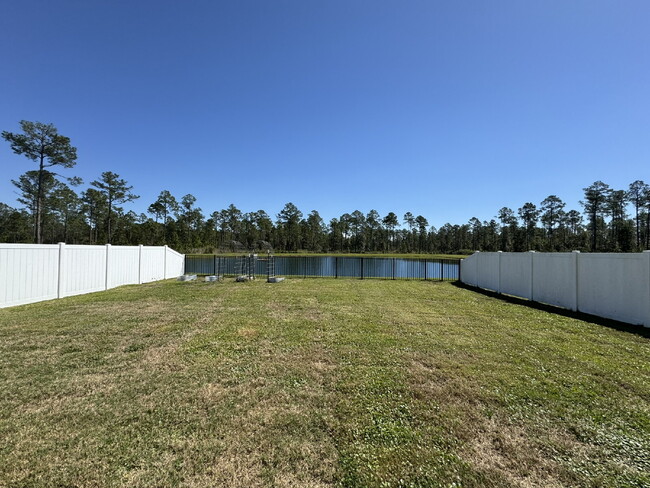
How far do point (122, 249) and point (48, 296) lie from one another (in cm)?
328

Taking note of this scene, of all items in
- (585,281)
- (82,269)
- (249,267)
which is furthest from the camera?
(249,267)

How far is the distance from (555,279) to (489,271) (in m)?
3.15

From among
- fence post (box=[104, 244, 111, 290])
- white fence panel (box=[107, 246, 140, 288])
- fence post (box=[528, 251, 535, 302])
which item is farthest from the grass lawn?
white fence panel (box=[107, 246, 140, 288])

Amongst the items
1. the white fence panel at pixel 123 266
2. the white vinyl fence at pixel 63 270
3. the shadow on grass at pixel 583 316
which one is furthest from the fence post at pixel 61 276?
the shadow on grass at pixel 583 316

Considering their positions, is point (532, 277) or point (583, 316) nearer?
point (583, 316)

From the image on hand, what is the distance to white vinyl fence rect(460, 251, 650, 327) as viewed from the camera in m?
5.33

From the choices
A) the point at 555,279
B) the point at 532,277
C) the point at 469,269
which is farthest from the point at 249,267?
the point at 555,279

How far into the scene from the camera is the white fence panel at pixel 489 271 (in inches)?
392

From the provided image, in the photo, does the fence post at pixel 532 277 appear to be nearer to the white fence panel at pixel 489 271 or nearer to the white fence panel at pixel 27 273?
the white fence panel at pixel 489 271

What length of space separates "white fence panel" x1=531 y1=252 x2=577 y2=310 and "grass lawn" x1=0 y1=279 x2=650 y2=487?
6.30ft

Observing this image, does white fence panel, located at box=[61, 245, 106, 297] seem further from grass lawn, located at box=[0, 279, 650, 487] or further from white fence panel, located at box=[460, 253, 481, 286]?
white fence panel, located at box=[460, 253, 481, 286]

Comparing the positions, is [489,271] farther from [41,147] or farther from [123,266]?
[41,147]

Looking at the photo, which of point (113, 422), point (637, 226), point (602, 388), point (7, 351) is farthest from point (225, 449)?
point (637, 226)

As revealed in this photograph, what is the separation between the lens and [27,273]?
6.89 metres
